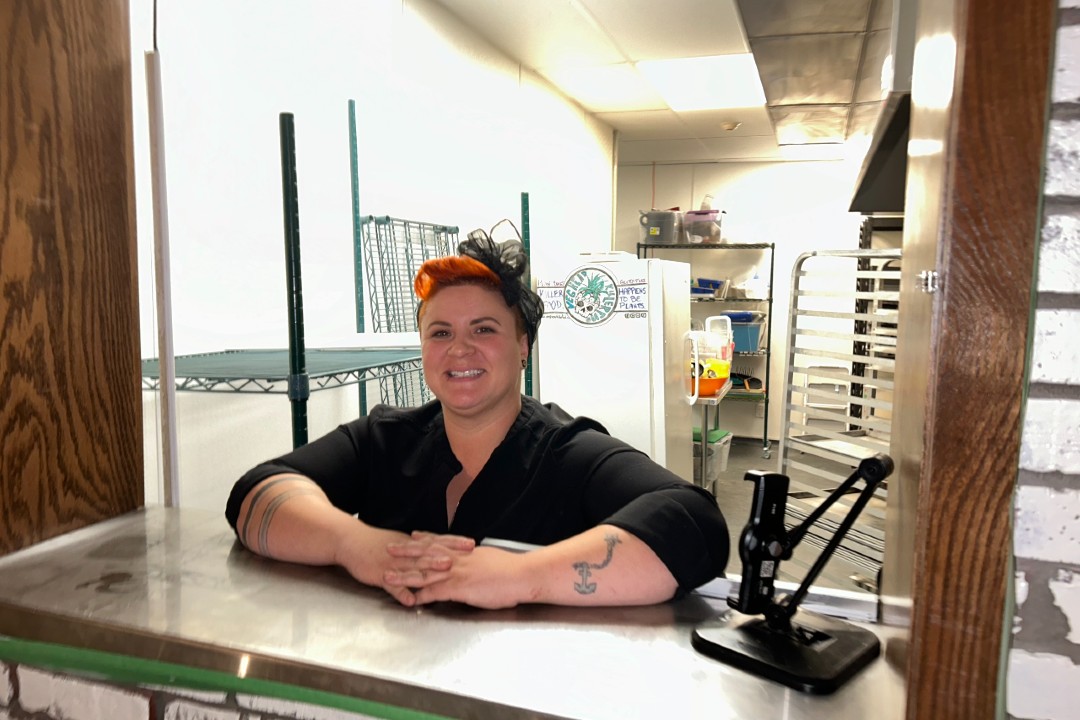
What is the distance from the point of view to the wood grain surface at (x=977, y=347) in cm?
53

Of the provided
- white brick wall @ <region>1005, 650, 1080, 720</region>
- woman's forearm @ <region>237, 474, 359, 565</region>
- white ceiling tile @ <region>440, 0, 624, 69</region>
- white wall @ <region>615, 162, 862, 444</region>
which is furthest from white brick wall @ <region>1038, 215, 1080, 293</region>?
white wall @ <region>615, 162, 862, 444</region>

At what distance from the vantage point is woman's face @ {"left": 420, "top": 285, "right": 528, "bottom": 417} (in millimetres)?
1458

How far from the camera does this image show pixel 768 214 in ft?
22.3

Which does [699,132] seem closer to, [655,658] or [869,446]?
[869,446]

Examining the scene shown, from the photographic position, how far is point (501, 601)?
88cm

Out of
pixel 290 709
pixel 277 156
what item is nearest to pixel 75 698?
pixel 290 709

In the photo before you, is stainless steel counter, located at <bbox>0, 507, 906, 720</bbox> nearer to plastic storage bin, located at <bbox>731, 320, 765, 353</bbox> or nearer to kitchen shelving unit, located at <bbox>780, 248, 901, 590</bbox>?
kitchen shelving unit, located at <bbox>780, 248, 901, 590</bbox>

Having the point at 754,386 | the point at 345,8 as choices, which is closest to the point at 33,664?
the point at 345,8

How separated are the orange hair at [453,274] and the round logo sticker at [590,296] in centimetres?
192

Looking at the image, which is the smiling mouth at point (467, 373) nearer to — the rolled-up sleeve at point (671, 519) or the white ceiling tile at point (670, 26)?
the rolled-up sleeve at point (671, 519)

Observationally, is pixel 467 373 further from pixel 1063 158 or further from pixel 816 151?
pixel 816 151

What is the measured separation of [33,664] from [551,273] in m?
2.85

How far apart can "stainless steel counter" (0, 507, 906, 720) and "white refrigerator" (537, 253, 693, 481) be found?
8.09 ft

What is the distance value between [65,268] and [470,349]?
0.69 m
